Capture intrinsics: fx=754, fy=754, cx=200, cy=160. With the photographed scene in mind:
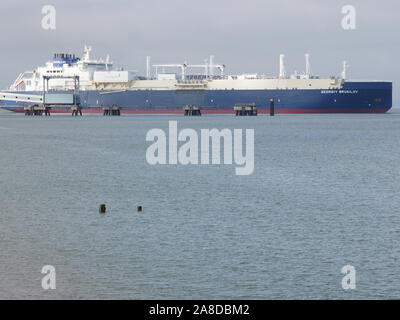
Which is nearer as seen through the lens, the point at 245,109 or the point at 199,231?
the point at 199,231

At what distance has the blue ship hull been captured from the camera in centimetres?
12575

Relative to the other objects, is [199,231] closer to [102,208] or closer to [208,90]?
[102,208]

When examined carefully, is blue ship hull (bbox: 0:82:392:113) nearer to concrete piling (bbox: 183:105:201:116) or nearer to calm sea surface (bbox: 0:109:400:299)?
concrete piling (bbox: 183:105:201:116)

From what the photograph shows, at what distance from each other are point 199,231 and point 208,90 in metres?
108

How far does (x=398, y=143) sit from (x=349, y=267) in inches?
2187

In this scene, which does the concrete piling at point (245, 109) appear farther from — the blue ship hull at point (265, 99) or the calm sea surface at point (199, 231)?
the calm sea surface at point (199, 231)

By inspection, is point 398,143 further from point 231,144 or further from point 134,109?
point 134,109

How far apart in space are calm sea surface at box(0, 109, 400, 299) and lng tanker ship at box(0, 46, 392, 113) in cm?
8159

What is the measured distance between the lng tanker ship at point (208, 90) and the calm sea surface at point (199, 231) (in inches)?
3212

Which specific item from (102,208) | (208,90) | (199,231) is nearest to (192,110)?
(208,90)

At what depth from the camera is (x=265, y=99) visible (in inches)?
5138

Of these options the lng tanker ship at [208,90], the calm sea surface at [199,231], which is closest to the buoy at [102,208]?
the calm sea surface at [199,231]

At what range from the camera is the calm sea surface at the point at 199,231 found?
56.3 feet

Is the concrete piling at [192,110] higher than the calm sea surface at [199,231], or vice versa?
the concrete piling at [192,110]
